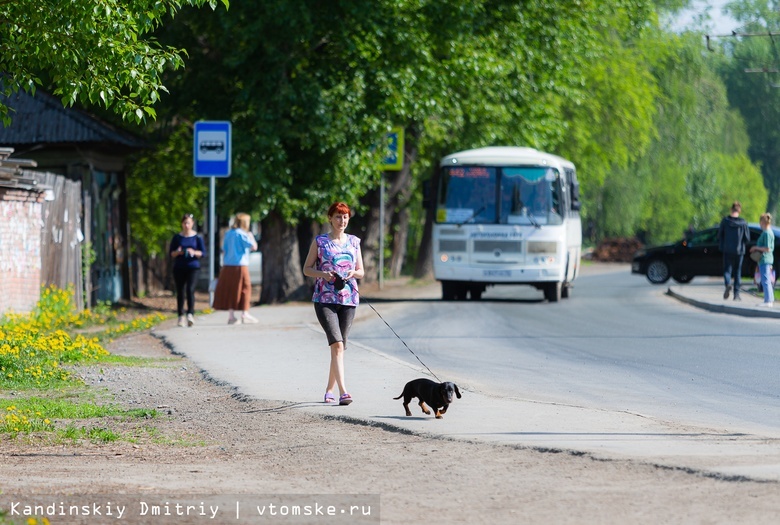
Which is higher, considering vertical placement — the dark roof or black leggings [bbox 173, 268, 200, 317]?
the dark roof

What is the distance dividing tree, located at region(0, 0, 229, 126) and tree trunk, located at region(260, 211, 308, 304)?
17.2 meters

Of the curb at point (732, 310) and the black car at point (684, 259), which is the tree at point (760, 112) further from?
the curb at point (732, 310)

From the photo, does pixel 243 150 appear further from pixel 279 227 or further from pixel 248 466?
pixel 248 466

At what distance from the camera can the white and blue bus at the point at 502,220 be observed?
91.2ft

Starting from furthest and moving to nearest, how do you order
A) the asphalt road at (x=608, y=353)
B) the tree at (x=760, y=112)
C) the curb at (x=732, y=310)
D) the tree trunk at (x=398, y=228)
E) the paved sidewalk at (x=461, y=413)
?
the tree at (x=760, y=112), the tree trunk at (x=398, y=228), the curb at (x=732, y=310), the asphalt road at (x=608, y=353), the paved sidewalk at (x=461, y=413)

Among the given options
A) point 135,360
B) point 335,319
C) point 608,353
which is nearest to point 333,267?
point 335,319

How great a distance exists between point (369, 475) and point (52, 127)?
19960mm

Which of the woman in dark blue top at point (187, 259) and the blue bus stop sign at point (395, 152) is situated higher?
the blue bus stop sign at point (395, 152)

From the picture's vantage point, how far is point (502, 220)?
27969 mm

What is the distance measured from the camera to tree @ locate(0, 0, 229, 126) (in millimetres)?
11289

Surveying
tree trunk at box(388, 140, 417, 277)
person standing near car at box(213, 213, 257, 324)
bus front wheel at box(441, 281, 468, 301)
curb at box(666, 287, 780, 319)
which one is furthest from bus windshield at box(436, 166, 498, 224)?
tree trunk at box(388, 140, 417, 277)

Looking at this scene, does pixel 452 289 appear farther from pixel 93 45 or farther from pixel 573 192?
pixel 93 45

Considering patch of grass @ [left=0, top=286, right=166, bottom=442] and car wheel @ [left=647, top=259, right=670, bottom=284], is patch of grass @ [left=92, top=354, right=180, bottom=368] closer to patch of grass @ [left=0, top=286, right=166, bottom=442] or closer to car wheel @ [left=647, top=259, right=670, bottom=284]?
patch of grass @ [left=0, top=286, right=166, bottom=442]

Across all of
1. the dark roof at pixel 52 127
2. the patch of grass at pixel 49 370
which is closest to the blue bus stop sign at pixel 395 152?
the dark roof at pixel 52 127
